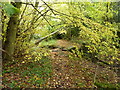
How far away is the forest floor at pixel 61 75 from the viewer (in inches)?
117

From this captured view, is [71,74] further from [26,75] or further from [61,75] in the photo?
[26,75]

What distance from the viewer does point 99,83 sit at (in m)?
3.76

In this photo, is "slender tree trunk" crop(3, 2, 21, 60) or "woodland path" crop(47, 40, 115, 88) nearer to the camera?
"slender tree trunk" crop(3, 2, 21, 60)

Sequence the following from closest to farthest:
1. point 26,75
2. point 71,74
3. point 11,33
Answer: point 11,33 → point 26,75 → point 71,74

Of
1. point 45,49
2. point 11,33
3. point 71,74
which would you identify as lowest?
point 71,74

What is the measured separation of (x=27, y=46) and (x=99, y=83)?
2.55m

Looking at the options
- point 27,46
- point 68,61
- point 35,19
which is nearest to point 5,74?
point 27,46

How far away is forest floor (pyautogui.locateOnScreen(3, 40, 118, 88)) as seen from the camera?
2.97m

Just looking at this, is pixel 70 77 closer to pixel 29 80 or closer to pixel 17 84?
pixel 29 80

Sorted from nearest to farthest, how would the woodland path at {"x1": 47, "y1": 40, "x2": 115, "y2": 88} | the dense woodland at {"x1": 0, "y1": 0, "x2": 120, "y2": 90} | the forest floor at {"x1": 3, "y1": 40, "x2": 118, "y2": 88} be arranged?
1. the dense woodland at {"x1": 0, "y1": 0, "x2": 120, "y2": 90}
2. the forest floor at {"x1": 3, "y1": 40, "x2": 118, "y2": 88}
3. the woodland path at {"x1": 47, "y1": 40, "x2": 115, "y2": 88}

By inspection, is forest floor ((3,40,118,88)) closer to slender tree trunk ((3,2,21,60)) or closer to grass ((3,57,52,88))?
grass ((3,57,52,88))

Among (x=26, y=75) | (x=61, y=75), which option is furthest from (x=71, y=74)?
(x=26, y=75)

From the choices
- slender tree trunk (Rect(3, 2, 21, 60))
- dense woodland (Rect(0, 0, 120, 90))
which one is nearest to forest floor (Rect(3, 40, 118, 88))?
dense woodland (Rect(0, 0, 120, 90))

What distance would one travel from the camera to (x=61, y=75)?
3.77 metres
